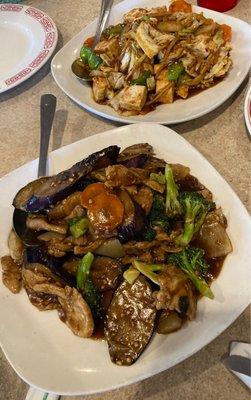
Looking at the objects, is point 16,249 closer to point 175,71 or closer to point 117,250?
point 117,250

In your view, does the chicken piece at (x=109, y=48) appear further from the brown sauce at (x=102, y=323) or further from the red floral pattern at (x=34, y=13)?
the brown sauce at (x=102, y=323)

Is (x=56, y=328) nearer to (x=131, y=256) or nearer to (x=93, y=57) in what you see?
(x=131, y=256)

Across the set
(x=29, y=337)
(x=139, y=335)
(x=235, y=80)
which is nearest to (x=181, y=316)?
(x=139, y=335)

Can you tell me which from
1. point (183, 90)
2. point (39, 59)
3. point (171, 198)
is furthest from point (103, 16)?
point (171, 198)

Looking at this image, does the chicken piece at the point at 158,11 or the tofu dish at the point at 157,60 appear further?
the chicken piece at the point at 158,11

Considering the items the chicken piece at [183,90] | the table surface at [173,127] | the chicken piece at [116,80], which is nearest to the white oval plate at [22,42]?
the table surface at [173,127]

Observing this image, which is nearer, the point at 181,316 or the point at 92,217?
the point at 181,316

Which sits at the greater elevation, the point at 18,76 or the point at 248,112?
the point at 248,112
